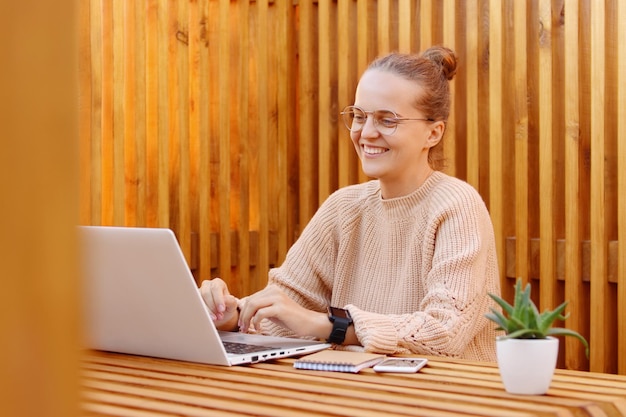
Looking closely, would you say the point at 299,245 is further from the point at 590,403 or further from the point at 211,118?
the point at 211,118

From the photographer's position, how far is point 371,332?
1.96 m

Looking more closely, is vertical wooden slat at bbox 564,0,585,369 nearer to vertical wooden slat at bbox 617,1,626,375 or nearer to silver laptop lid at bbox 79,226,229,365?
vertical wooden slat at bbox 617,1,626,375

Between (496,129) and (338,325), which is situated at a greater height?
(496,129)

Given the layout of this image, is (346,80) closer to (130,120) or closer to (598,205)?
(130,120)

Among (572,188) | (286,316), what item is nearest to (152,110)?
(572,188)

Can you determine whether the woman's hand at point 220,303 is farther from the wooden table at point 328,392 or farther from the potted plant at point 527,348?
the potted plant at point 527,348

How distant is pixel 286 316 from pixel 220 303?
0.62ft

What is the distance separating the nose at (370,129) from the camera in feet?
8.06

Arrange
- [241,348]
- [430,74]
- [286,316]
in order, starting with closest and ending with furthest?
[241,348] → [286,316] → [430,74]

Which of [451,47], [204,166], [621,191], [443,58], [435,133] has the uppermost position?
[451,47]

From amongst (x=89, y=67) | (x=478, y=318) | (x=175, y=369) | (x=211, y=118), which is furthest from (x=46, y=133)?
(x=211, y=118)

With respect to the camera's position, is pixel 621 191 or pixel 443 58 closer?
pixel 443 58

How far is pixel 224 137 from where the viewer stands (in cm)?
414

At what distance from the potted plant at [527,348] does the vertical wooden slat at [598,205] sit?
6.87 ft
